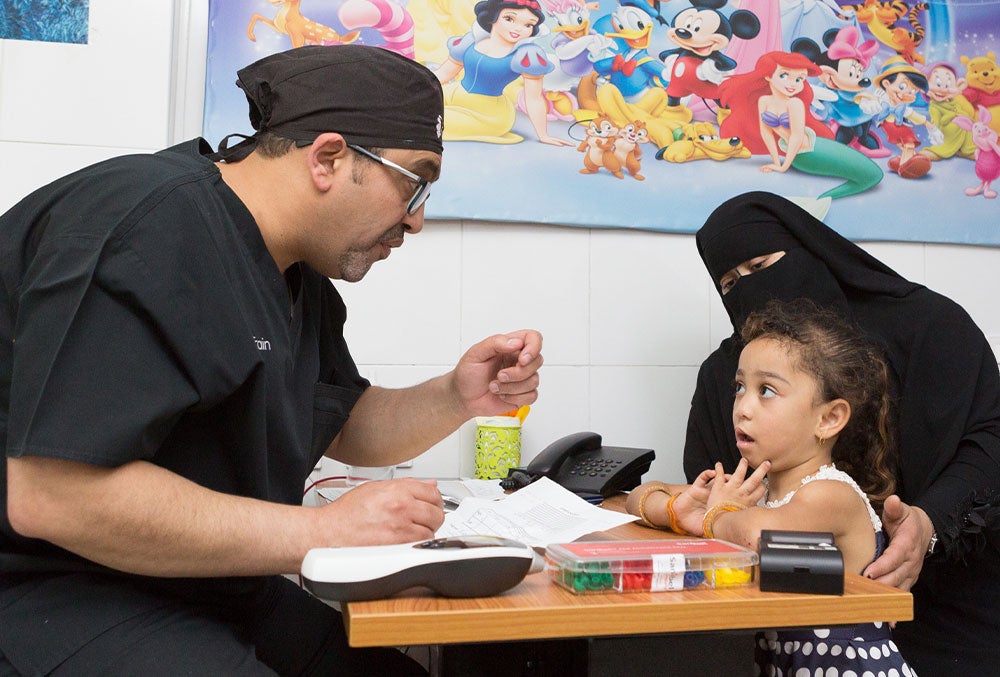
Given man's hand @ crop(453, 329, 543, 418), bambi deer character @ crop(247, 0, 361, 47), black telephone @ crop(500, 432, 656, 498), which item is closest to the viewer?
man's hand @ crop(453, 329, 543, 418)

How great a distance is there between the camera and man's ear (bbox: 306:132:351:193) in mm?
1333

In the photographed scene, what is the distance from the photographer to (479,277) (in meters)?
2.43

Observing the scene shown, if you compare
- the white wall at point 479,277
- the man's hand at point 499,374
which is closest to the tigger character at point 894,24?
the white wall at point 479,277

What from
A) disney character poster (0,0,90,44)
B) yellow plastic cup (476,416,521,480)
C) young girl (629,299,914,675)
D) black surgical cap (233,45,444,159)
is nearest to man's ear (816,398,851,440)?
young girl (629,299,914,675)

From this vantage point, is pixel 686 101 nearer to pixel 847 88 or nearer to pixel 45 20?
pixel 847 88

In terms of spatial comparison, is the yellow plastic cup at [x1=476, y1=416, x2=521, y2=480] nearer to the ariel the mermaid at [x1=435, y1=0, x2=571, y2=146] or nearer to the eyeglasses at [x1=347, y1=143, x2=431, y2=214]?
the ariel the mermaid at [x1=435, y1=0, x2=571, y2=146]

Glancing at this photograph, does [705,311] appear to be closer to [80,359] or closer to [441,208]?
[441,208]

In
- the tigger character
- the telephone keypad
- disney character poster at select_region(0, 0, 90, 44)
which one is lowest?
the telephone keypad

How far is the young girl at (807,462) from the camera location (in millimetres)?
1429

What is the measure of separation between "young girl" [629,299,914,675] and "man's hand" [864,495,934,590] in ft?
0.09

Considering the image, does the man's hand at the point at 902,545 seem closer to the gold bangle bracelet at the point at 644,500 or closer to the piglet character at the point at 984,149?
the gold bangle bracelet at the point at 644,500

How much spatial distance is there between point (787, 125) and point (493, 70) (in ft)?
2.84

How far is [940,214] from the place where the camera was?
2602 millimetres

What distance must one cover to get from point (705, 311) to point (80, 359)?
6.24 feet
